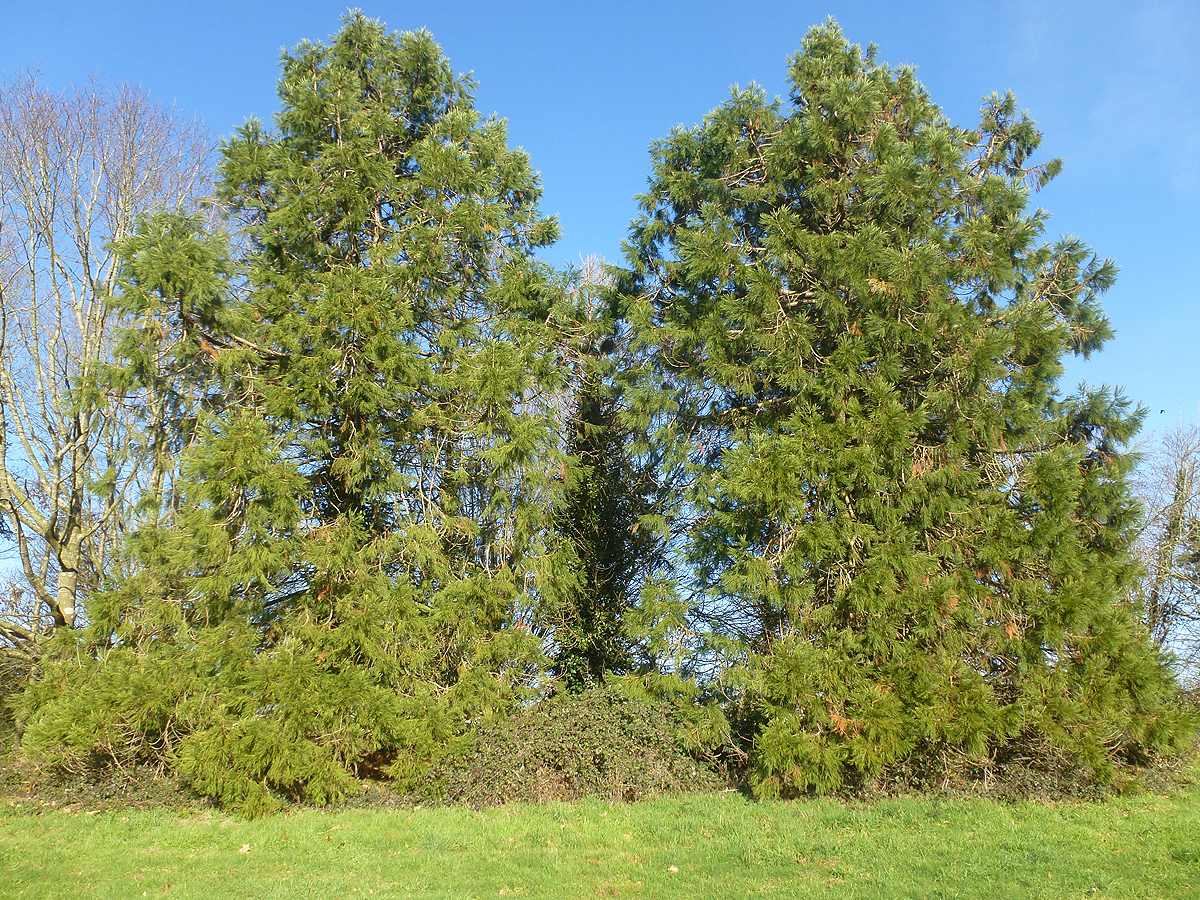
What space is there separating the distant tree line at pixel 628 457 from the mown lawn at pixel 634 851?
53 centimetres

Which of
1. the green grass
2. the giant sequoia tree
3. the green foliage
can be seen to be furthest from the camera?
the green foliage

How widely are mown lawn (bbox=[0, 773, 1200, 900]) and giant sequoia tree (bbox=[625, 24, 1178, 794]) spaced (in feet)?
2.24

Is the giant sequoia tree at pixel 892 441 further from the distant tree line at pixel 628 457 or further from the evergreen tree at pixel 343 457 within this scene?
the evergreen tree at pixel 343 457

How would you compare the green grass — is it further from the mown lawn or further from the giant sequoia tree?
the giant sequoia tree

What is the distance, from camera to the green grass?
514 cm

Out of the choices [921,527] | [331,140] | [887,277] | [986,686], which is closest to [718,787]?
[986,686]

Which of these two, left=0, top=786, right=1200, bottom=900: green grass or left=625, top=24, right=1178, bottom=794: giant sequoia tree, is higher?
left=625, top=24, right=1178, bottom=794: giant sequoia tree

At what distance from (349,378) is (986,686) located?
6891 mm

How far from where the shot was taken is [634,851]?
6004 mm

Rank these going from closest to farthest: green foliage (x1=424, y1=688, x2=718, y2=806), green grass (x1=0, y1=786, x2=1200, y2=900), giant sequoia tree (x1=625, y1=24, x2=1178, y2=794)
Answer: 1. green grass (x1=0, y1=786, x2=1200, y2=900)
2. giant sequoia tree (x1=625, y1=24, x2=1178, y2=794)
3. green foliage (x1=424, y1=688, x2=718, y2=806)

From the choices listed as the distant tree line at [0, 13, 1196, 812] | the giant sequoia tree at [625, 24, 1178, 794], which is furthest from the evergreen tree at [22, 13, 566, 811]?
the giant sequoia tree at [625, 24, 1178, 794]

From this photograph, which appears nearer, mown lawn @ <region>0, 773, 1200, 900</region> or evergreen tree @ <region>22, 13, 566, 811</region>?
mown lawn @ <region>0, 773, 1200, 900</region>

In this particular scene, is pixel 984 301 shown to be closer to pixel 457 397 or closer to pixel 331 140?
pixel 457 397

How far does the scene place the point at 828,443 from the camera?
759cm
